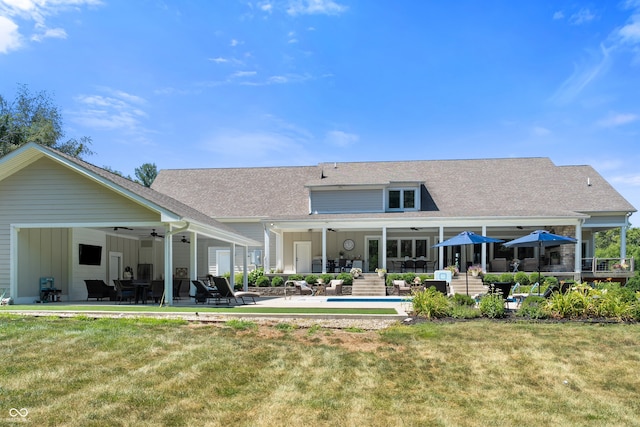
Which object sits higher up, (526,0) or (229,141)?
(526,0)

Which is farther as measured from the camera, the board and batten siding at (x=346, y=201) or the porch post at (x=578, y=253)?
the board and batten siding at (x=346, y=201)

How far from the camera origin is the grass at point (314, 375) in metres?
5.71

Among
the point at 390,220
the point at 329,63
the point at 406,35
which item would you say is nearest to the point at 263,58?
the point at 329,63

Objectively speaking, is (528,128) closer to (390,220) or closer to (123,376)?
(390,220)

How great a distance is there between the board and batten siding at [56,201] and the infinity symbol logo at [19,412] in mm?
10875

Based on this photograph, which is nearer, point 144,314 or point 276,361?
point 276,361

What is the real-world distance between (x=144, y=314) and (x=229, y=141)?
2003 cm

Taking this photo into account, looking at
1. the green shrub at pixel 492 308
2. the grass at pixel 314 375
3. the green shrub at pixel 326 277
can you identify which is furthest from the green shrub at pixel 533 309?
the green shrub at pixel 326 277

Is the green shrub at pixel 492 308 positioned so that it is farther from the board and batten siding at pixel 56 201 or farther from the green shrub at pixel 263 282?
the green shrub at pixel 263 282

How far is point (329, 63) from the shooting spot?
71.5 feet

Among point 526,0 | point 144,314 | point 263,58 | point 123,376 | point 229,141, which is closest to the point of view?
point 123,376

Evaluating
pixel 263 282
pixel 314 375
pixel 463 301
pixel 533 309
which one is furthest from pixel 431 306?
pixel 263 282

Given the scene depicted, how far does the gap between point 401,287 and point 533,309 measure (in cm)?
1073

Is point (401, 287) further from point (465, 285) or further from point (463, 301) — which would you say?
point (463, 301)
